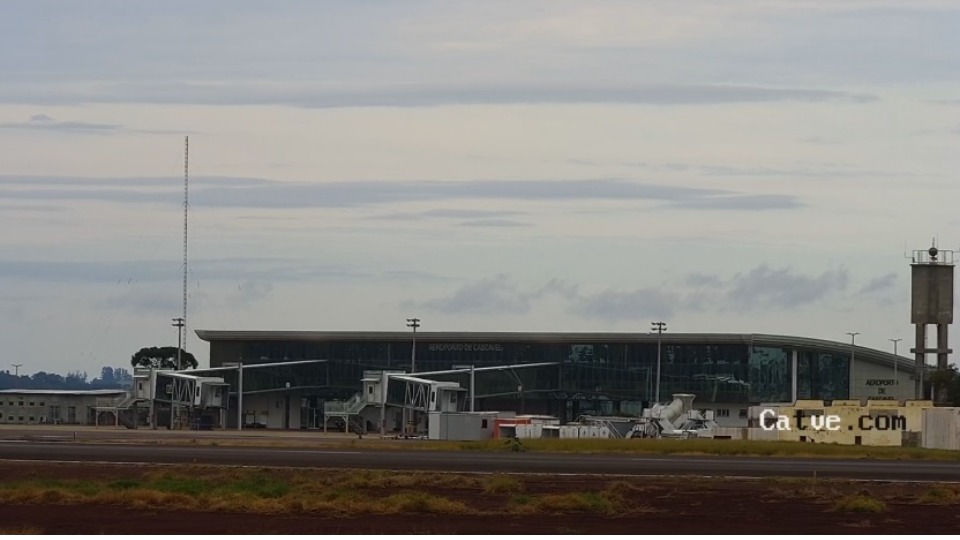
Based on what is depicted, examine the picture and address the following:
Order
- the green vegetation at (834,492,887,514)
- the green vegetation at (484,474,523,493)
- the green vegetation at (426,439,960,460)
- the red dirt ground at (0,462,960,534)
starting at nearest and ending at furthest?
the red dirt ground at (0,462,960,534) < the green vegetation at (834,492,887,514) < the green vegetation at (484,474,523,493) < the green vegetation at (426,439,960,460)

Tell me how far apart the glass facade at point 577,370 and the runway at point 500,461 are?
78.8m

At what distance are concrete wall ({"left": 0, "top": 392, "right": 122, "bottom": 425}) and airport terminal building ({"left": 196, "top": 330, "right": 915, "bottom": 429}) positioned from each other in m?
15.7

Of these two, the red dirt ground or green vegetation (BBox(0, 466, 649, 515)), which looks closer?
the red dirt ground

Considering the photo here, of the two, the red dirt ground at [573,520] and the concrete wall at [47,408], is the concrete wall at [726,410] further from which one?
the red dirt ground at [573,520]

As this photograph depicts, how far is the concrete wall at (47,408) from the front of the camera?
17288 centimetres

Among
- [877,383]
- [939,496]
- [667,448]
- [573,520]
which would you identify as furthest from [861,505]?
[877,383]

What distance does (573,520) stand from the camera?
39.5 metres

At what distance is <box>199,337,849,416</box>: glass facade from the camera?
6437 inches

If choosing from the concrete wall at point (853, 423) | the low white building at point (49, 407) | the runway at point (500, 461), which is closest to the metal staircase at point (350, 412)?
Answer: the low white building at point (49, 407)

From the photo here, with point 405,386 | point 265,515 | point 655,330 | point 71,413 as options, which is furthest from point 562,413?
point 265,515

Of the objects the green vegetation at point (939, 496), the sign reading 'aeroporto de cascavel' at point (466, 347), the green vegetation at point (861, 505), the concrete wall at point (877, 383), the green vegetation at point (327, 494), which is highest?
the sign reading 'aeroporto de cascavel' at point (466, 347)

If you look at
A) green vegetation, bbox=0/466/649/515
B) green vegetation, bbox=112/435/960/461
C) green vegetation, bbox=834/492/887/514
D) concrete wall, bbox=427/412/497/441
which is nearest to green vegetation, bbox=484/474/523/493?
green vegetation, bbox=0/466/649/515

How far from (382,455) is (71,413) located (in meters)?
104

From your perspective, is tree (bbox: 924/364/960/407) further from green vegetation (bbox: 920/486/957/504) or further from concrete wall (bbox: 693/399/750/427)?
green vegetation (bbox: 920/486/957/504)
